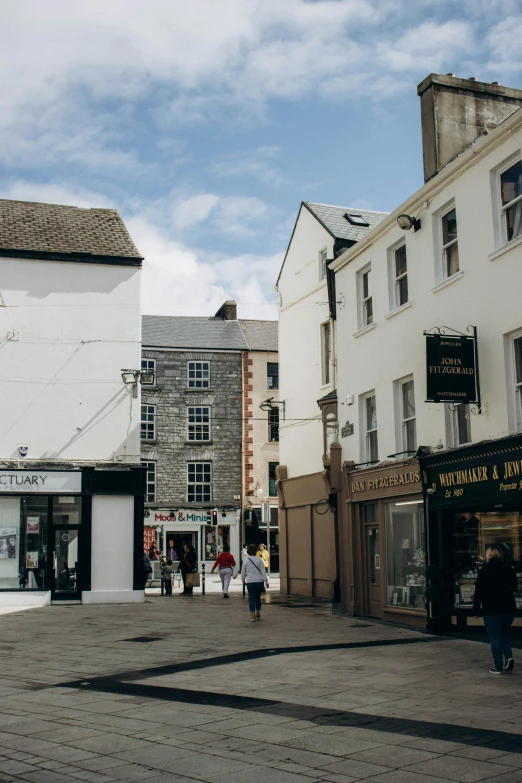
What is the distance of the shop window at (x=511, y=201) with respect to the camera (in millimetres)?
14000

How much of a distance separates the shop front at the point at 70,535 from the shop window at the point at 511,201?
1412cm

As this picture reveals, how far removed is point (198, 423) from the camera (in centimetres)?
4619

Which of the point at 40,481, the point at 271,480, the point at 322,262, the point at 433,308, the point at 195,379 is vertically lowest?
the point at 40,481

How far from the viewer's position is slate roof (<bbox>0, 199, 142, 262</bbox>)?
25516 mm

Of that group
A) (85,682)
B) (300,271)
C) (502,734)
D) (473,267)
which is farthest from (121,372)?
(502,734)

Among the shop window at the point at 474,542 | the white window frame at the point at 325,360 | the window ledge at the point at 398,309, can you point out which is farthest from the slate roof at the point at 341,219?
the shop window at the point at 474,542

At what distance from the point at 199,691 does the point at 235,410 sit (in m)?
36.6

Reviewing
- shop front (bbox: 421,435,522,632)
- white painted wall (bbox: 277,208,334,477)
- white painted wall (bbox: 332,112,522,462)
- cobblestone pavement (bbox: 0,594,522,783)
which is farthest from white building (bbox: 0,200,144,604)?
shop front (bbox: 421,435,522,632)

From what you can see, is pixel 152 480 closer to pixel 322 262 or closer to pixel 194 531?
pixel 194 531

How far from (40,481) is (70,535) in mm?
1796

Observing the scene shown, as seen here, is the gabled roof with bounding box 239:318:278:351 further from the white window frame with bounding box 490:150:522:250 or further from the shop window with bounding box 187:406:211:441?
the white window frame with bounding box 490:150:522:250

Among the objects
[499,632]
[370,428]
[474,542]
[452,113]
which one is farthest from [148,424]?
[499,632]

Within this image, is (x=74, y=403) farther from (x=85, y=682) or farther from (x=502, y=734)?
(x=502, y=734)

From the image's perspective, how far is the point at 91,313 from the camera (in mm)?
25422
